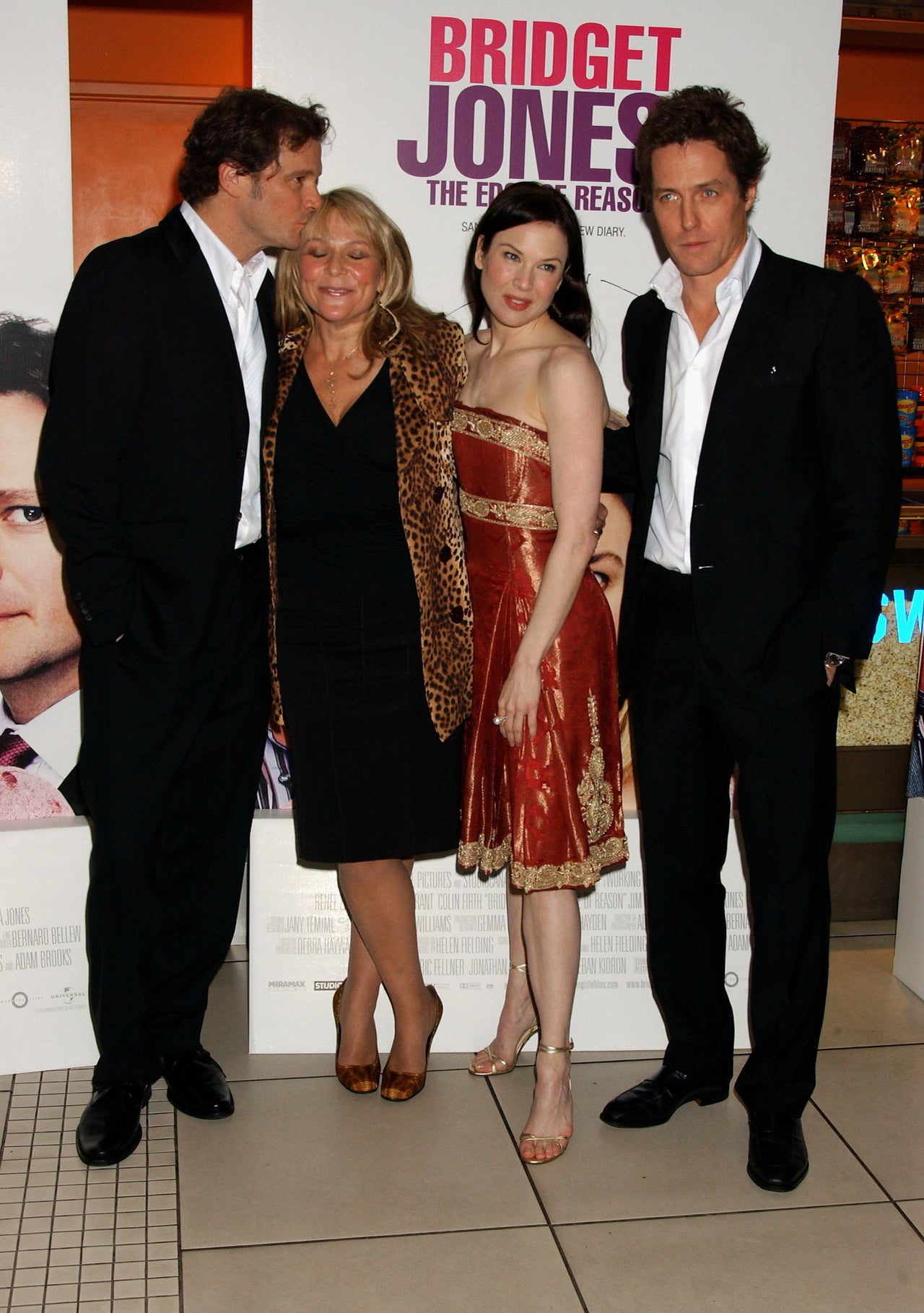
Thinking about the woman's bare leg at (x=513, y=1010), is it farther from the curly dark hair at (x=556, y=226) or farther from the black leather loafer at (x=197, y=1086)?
the curly dark hair at (x=556, y=226)

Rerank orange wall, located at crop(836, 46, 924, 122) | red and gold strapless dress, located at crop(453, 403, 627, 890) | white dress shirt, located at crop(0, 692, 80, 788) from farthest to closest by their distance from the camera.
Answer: orange wall, located at crop(836, 46, 924, 122) < white dress shirt, located at crop(0, 692, 80, 788) < red and gold strapless dress, located at crop(453, 403, 627, 890)

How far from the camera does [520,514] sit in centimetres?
259

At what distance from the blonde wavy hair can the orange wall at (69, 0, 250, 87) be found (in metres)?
2.14

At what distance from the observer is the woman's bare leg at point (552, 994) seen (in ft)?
8.88

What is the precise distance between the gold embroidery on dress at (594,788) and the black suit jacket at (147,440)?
0.82 meters

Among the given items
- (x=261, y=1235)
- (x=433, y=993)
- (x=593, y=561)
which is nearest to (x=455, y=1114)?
(x=433, y=993)

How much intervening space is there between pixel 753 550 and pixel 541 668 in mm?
472

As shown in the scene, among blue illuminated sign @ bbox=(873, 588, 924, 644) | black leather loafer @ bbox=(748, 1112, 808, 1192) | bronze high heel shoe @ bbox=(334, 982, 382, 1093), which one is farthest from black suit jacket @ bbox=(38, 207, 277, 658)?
blue illuminated sign @ bbox=(873, 588, 924, 644)

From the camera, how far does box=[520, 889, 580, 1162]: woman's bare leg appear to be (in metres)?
2.71

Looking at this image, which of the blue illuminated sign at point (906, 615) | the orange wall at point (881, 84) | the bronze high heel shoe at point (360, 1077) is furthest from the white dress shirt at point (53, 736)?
the orange wall at point (881, 84)

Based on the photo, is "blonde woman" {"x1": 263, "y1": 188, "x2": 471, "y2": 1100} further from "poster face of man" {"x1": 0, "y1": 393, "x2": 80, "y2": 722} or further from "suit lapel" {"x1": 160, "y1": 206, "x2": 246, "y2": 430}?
"poster face of man" {"x1": 0, "y1": 393, "x2": 80, "y2": 722}

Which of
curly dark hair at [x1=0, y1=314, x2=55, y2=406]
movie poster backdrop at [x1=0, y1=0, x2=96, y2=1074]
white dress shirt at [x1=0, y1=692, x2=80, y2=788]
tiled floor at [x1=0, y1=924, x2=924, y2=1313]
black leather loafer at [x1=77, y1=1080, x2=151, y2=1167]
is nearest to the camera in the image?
tiled floor at [x1=0, y1=924, x2=924, y2=1313]

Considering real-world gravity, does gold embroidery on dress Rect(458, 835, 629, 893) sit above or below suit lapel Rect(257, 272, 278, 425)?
below

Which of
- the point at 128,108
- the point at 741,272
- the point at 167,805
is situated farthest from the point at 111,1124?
the point at 128,108
